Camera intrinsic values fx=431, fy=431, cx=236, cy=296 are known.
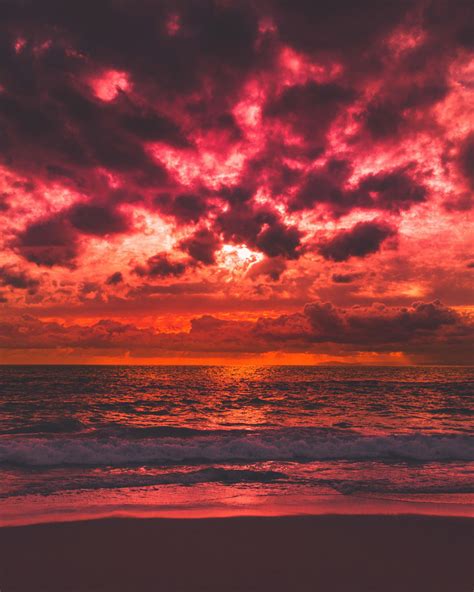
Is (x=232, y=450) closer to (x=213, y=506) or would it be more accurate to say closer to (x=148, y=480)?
(x=148, y=480)

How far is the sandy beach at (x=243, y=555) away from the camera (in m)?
6.61

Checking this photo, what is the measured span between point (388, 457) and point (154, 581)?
13120 mm

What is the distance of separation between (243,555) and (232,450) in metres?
10.2

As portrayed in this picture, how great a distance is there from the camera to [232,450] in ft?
58.1

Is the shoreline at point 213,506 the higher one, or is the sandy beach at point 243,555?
the sandy beach at point 243,555

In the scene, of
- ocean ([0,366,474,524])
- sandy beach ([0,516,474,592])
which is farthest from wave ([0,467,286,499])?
sandy beach ([0,516,474,592])

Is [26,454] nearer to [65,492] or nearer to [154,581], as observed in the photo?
[65,492]

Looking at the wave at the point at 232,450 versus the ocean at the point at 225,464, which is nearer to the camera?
the ocean at the point at 225,464

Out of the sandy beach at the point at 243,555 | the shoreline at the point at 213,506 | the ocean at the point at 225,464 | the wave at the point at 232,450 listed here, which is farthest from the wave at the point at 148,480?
the sandy beach at the point at 243,555

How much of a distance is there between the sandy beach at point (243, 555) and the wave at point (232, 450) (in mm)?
7462

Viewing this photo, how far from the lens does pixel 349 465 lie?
15719 millimetres

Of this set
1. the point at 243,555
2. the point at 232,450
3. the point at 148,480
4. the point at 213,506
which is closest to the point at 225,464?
the point at 232,450

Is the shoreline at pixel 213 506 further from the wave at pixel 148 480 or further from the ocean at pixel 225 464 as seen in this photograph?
the wave at pixel 148 480

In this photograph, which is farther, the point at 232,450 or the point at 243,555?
the point at 232,450
